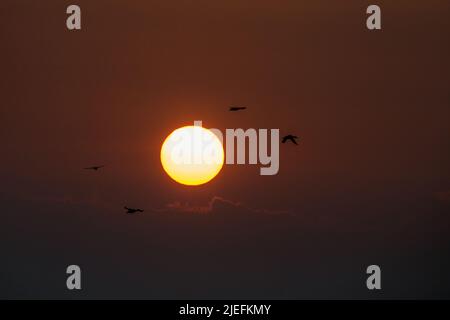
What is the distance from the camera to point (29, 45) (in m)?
4.73

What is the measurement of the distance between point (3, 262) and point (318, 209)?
2.44 m

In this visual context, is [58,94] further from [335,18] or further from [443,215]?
[443,215]

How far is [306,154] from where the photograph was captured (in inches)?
188

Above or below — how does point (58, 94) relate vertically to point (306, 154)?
above

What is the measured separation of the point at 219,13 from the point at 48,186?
183cm

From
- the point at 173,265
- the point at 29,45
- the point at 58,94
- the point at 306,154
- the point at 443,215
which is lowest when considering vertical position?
the point at 173,265

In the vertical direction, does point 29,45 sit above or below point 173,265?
above

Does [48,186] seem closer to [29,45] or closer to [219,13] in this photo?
[29,45]

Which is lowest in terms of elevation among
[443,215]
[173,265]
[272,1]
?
[173,265]

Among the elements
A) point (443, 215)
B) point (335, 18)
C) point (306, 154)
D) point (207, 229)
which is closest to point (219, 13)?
point (335, 18)

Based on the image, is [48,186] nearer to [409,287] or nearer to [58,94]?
[58,94]

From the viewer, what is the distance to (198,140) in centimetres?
475
